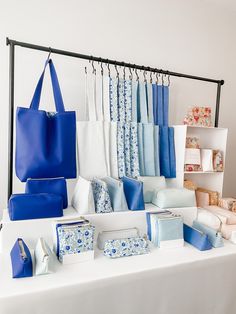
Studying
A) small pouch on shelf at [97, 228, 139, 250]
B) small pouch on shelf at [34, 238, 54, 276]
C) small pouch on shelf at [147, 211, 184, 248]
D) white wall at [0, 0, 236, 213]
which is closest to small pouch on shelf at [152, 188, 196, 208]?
small pouch on shelf at [147, 211, 184, 248]

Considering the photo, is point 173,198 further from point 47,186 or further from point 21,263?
point 21,263

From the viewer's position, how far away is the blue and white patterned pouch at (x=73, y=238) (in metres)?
1.10

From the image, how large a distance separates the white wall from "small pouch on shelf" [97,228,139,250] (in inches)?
34.3

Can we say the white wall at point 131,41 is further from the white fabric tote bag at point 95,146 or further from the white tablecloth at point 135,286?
the white tablecloth at point 135,286

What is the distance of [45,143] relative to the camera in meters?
1.34

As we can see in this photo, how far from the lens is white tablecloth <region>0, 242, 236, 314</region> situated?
2.99ft

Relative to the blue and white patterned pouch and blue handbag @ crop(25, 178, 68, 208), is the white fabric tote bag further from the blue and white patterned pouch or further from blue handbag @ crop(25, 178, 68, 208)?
the blue and white patterned pouch

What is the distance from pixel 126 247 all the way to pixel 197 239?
389 millimetres

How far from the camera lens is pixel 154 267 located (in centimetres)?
110

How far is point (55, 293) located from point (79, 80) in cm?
144

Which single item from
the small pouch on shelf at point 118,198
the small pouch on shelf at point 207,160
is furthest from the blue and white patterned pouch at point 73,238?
the small pouch on shelf at point 207,160

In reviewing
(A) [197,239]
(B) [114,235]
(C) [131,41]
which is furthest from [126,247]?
(C) [131,41]
